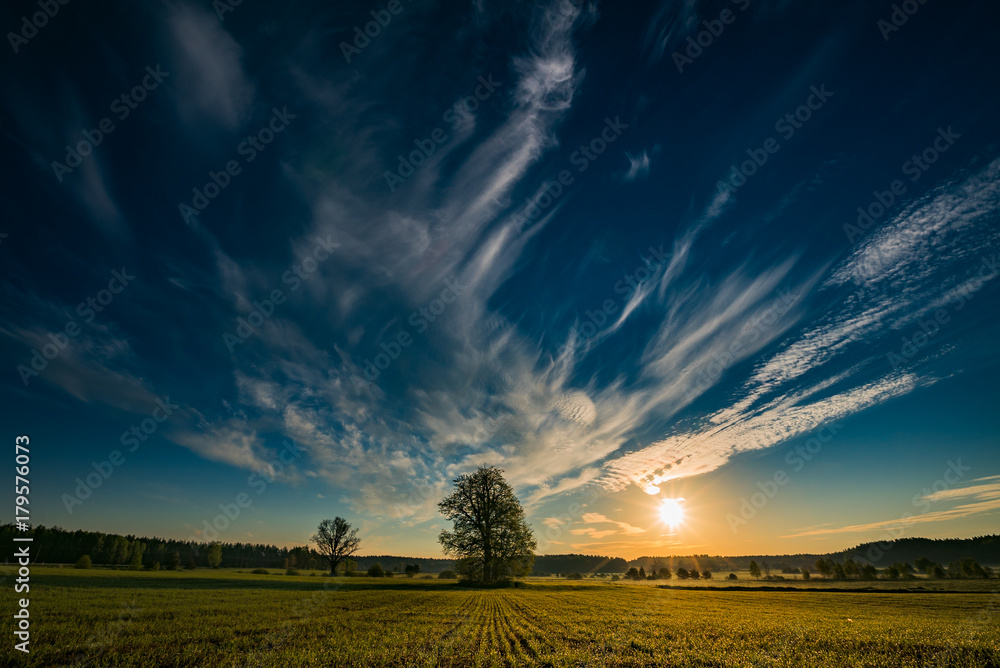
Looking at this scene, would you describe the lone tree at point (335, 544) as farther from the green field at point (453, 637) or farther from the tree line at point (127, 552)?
the green field at point (453, 637)

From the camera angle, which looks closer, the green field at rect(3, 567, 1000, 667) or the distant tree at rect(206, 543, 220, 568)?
the green field at rect(3, 567, 1000, 667)

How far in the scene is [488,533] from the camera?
2224 inches

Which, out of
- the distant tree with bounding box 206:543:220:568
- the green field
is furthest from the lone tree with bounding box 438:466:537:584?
the distant tree with bounding box 206:543:220:568

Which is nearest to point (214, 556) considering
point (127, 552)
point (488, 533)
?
point (127, 552)

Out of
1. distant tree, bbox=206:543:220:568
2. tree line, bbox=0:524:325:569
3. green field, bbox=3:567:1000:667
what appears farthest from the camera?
distant tree, bbox=206:543:220:568

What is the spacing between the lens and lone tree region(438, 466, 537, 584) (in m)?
55.8

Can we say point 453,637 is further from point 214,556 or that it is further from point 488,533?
point 214,556

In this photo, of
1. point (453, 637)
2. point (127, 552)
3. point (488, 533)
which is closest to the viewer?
point (453, 637)

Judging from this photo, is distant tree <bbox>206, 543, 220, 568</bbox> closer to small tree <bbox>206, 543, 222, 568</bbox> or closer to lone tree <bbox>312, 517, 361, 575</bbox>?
small tree <bbox>206, 543, 222, 568</bbox>

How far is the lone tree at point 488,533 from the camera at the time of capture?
55844 millimetres

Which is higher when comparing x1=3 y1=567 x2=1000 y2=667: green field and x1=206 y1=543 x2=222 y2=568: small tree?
x1=3 y1=567 x2=1000 y2=667: green field

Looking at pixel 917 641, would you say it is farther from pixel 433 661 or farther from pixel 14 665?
pixel 14 665

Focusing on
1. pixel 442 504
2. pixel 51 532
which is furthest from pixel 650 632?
pixel 51 532

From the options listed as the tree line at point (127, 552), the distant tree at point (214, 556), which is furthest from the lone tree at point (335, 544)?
the distant tree at point (214, 556)
